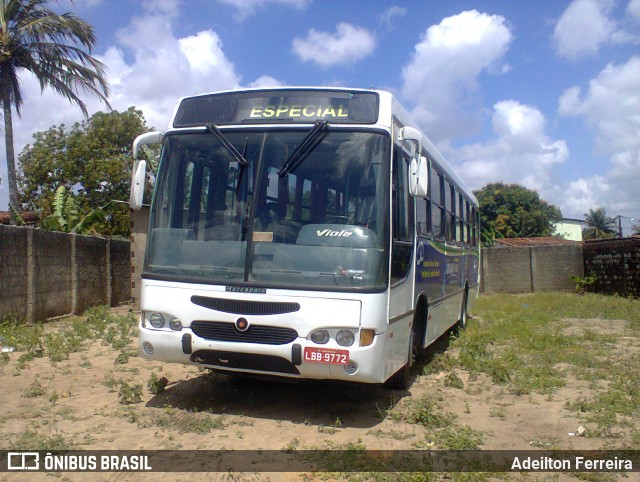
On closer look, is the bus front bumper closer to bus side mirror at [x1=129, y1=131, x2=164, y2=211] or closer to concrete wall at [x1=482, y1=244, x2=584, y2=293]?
bus side mirror at [x1=129, y1=131, x2=164, y2=211]

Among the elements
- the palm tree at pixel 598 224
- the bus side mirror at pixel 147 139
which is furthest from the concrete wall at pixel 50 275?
the palm tree at pixel 598 224

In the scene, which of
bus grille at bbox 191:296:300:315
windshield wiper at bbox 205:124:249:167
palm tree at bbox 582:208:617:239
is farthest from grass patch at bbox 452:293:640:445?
palm tree at bbox 582:208:617:239

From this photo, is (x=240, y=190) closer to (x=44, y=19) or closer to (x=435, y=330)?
(x=435, y=330)

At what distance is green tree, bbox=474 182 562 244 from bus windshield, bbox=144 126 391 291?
48.0 m

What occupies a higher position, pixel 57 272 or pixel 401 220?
pixel 401 220

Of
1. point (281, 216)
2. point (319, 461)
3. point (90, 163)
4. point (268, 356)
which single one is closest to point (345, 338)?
point (268, 356)

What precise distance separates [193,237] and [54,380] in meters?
3.00

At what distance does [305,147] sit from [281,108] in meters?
0.57

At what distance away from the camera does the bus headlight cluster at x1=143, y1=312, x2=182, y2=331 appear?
5.73 metres

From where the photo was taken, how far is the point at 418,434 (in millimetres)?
5578

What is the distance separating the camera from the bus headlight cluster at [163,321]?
5734mm

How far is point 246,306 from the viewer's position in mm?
5488

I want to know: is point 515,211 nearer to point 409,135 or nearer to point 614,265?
point 614,265

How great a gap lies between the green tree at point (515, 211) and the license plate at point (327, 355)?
4851 cm
